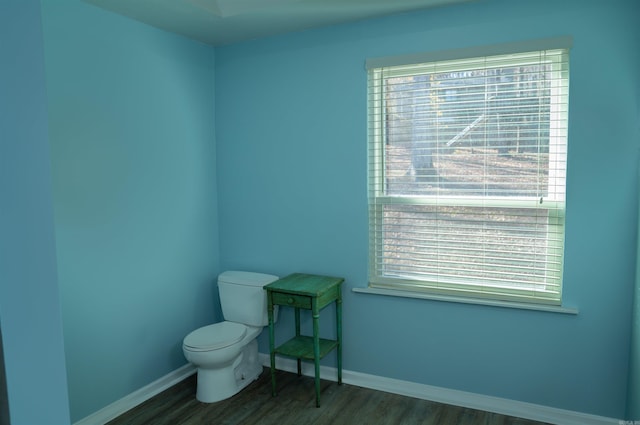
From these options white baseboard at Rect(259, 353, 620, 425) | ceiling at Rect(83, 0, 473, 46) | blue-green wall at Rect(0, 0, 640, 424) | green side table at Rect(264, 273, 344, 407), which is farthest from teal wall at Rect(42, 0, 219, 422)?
white baseboard at Rect(259, 353, 620, 425)

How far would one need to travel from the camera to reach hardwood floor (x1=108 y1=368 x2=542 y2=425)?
8.96 ft

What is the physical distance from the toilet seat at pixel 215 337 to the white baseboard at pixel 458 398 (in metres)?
0.52

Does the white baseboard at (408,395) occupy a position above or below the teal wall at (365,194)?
below

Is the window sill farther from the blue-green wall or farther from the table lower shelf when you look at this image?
the table lower shelf

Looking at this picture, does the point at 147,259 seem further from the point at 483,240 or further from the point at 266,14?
the point at 483,240

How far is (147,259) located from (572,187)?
260 cm

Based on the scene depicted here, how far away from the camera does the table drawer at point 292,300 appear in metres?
2.89

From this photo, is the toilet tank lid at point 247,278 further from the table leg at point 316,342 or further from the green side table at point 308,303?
the table leg at point 316,342

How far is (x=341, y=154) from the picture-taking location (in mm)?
3104

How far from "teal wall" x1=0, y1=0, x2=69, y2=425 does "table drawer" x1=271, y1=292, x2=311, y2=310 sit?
1831mm

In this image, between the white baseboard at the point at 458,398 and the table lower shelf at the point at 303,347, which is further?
the table lower shelf at the point at 303,347

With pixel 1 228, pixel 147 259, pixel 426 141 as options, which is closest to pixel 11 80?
pixel 1 228

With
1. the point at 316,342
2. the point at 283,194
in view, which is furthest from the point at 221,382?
the point at 283,194

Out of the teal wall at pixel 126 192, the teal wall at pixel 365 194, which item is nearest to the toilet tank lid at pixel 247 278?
the teal wall at pixel 365 194
